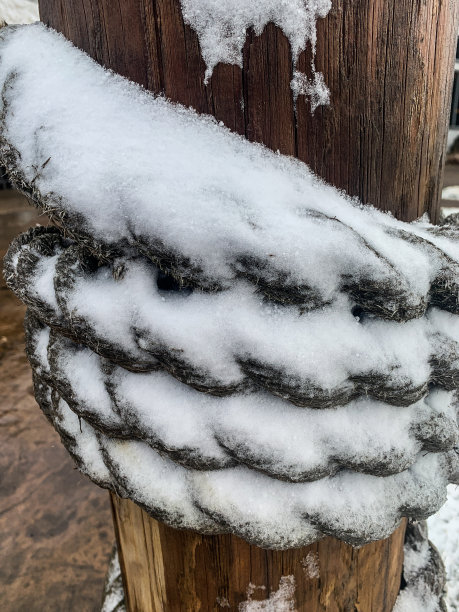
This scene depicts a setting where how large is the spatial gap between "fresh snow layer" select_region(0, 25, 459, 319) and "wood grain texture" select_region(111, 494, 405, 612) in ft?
1.41

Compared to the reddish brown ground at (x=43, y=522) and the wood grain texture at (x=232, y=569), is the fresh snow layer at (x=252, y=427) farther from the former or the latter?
the reddish brown ground at (x=43, y=522)

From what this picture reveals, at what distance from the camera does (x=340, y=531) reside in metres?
0.73

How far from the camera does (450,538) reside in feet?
5.89

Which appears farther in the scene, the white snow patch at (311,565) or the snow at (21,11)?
the snow at (21,11)

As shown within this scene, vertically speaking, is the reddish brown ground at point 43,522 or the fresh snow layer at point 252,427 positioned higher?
the fresh snow layer at point 252,427

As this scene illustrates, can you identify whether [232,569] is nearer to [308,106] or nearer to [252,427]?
[252,427]

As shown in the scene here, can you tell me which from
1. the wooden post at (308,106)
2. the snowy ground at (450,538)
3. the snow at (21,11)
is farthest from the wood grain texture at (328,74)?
the snow at (21,11)

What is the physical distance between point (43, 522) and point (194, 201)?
75.0 inches

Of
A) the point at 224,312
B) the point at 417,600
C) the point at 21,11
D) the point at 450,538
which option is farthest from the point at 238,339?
the point at 21,11

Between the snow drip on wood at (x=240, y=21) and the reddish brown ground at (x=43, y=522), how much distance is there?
56.8 inches

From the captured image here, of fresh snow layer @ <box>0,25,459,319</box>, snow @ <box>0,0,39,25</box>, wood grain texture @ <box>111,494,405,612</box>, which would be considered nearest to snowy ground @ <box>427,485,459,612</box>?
wood grain texture @ <box>111,494,405,612</box>

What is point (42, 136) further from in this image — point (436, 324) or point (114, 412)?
point (436, 324)

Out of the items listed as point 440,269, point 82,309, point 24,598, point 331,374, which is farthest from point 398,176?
point 24,598

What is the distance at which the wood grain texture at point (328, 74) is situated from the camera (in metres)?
0.65
